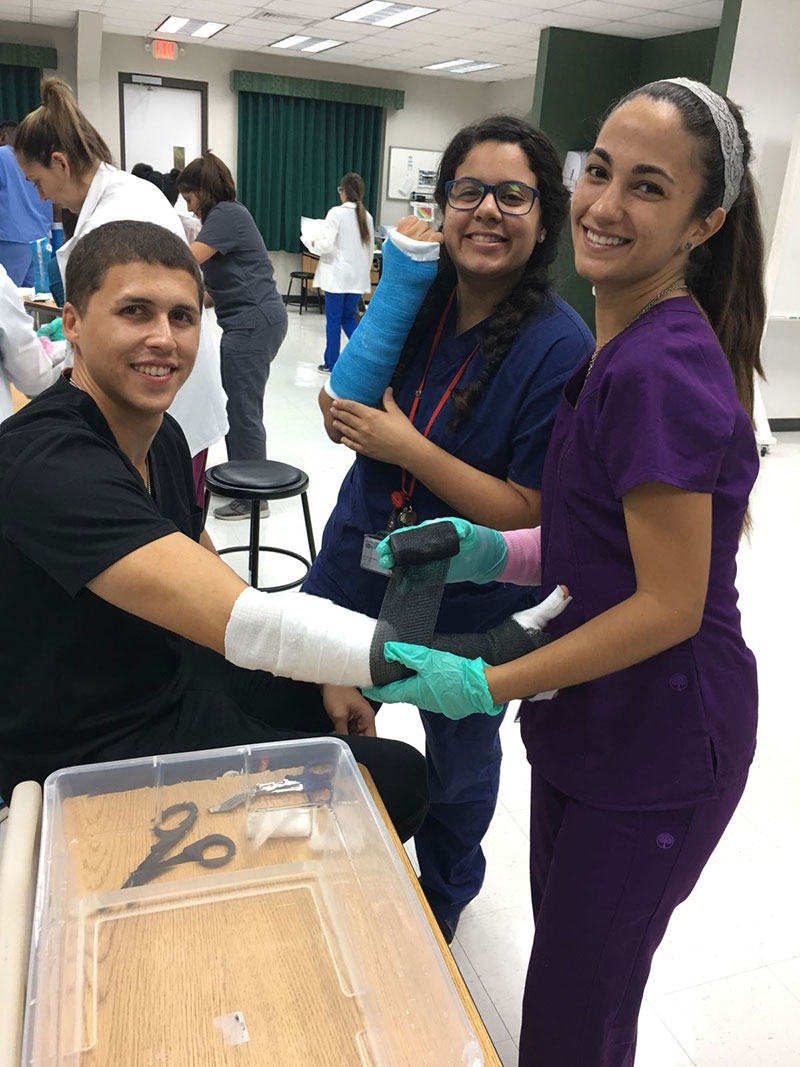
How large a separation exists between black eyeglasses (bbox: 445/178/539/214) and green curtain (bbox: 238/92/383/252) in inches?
363

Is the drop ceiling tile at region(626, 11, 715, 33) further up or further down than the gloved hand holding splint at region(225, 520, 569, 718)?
further up

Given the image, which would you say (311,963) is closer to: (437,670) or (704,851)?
(437,670)

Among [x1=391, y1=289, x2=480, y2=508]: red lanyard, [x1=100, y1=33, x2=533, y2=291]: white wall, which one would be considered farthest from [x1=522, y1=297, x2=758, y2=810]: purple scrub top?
[x1=100, y1=33, x2=533, y2=291]: white wall

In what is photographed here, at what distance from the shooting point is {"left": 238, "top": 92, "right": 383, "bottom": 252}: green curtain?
959 centimetres

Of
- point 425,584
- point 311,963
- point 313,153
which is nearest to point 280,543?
point 425,584

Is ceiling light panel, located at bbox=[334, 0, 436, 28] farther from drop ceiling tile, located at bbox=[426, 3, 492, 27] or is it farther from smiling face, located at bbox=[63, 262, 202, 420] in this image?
smiling face, located at bbox=[63, 262, 202, 420]

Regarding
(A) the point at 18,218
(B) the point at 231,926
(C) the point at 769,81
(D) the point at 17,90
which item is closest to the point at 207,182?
(A) the point at 18,218

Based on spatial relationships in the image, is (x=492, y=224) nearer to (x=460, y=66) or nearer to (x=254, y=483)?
(x=254, y=483)

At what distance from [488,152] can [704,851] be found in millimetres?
1061

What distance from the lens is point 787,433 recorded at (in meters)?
5.96

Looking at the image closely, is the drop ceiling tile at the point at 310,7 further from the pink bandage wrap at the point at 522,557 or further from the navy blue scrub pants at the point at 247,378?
the pink bandage wrap at the point at 522,557

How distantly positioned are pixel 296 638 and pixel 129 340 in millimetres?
538

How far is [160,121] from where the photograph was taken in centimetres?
936

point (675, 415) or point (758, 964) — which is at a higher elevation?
point (675, 415)
